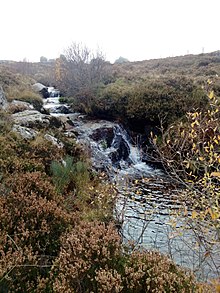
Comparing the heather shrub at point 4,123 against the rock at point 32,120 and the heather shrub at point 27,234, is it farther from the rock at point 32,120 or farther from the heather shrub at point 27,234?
the heather shrub at point 27,234

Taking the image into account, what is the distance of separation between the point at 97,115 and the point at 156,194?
8889 mm

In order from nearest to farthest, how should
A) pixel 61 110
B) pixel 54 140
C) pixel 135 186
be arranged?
pixel 54 140
pixel 135 186
pixel 61 110

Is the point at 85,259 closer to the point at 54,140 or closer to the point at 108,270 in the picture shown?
the point at 108,270

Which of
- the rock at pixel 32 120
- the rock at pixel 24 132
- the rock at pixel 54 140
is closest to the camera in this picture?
the rock at pixel 24 132

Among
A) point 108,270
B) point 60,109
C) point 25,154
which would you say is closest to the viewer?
point 108,270

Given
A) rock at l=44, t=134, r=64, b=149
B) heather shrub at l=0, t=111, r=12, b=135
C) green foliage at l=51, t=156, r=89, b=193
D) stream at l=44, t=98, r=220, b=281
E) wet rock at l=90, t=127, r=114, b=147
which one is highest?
heather shrub at l=0, t=111, r=12, b=135

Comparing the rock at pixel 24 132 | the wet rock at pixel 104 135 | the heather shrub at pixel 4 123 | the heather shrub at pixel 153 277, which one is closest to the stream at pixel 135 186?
the wet rock at pixel 104 135

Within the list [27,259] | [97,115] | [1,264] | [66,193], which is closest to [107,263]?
[27,259]

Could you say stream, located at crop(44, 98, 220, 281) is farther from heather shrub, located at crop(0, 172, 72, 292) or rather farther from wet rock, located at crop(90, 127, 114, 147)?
heather shrub, located at crop(0, 172, 72, 292)

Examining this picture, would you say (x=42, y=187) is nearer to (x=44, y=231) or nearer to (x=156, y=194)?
(x=44, y=231)

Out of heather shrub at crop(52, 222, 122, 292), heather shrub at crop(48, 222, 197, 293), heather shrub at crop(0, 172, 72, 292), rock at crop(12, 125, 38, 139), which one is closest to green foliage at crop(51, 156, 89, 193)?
rock at crop(12, 125, 38, 139)

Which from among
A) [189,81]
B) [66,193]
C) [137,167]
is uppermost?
[189,81]

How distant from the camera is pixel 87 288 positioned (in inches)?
111

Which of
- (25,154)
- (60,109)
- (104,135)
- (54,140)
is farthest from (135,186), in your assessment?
(60,109)
